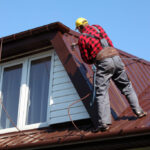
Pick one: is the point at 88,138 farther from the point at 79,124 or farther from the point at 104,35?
the point at 104,35

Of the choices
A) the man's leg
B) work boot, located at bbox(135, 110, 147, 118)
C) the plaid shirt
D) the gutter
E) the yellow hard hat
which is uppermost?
the yellow hard hat

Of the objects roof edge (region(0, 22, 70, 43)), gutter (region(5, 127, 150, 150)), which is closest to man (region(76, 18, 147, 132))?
gutter (region(5, 127, 150, 150))

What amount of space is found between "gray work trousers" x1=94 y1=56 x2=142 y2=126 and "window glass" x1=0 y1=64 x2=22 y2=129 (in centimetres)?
287

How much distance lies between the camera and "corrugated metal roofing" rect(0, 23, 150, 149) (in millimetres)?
5969

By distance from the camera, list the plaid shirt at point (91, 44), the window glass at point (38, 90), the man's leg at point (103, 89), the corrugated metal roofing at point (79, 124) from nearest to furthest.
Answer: the corrugated metal roofing at point (79, 124) < the man's leg at point (103, 89) < the plaid shirt at point (91, 44) < the window glass at point (38, 90)

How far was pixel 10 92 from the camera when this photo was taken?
357 inches

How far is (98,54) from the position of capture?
662 cm

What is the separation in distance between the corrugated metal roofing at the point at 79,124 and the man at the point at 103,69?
25 centimetres

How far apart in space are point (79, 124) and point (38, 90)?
5.27 ft

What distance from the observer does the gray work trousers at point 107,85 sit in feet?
20.9

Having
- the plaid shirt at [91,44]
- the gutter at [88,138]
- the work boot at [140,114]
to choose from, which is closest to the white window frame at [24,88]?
the gutter at [88,138]

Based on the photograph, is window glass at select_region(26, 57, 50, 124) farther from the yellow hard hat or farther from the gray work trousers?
the gray work trousers

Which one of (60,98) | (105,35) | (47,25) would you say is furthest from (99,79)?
(47,25)

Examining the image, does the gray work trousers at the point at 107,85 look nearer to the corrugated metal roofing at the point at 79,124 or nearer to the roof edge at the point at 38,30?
the corrugated metal roofing at the point at 79,124
